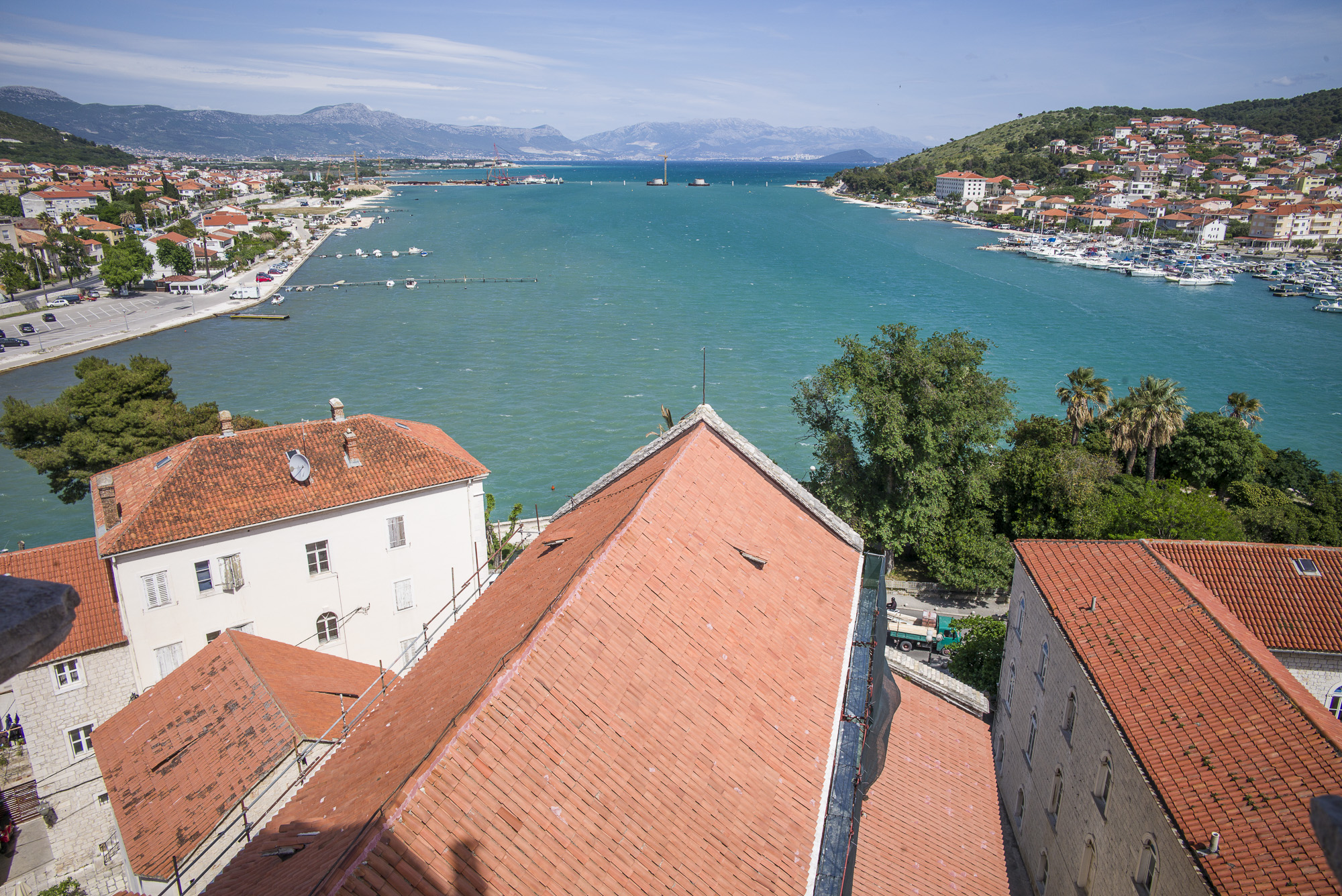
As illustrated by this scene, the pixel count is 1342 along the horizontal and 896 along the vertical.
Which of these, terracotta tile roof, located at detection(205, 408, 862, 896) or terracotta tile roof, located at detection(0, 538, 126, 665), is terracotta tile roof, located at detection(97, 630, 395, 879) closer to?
terracotta tile roof, located at detection(0, 538, 126, 665)

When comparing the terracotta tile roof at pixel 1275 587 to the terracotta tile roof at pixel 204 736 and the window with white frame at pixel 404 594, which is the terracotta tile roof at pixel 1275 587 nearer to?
the terracotta tile roof at pixel 204 736

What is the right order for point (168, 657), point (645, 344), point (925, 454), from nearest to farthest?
point (168, 657)
point (925, 454)
point (645, 344)

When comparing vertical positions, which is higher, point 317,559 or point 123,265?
point 123,265

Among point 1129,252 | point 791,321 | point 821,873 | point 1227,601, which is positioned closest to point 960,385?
point 1227,601

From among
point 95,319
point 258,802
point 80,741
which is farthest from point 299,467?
point 95,319

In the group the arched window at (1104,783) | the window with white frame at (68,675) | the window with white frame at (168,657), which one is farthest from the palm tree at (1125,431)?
the window with white frame at (68,675)

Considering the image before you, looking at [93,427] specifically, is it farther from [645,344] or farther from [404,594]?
[645,344]
